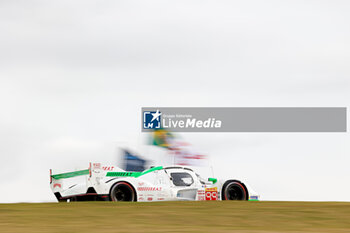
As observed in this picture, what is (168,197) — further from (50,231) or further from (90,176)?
(50,231)

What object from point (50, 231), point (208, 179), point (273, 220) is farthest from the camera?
point (208, 179)

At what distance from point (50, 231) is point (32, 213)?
8.67 feet

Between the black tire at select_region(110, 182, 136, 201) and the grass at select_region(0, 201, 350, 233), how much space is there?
3.77m

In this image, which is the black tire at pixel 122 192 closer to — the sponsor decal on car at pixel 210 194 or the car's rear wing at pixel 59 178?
the car's rear wing at pixel 59 178

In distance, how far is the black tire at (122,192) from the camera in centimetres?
1513

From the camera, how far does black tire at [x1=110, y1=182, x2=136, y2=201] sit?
1513 centimetres

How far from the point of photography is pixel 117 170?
51.4 feet

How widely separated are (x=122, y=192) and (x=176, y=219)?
6126 millimetres

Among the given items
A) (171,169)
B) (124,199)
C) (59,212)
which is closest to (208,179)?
(171,169)

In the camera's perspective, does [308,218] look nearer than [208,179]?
Yes

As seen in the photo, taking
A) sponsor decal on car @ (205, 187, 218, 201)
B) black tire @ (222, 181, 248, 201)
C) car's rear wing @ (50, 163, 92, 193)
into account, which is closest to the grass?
car's rear wing @ (50, 163, 92, 193)

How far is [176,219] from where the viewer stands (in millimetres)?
9305

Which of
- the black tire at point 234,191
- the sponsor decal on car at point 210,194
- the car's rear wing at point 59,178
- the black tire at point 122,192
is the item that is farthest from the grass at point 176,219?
the black tire at point 234,191

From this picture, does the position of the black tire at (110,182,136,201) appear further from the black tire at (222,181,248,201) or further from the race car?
the black tire at (222,181,248,201)
